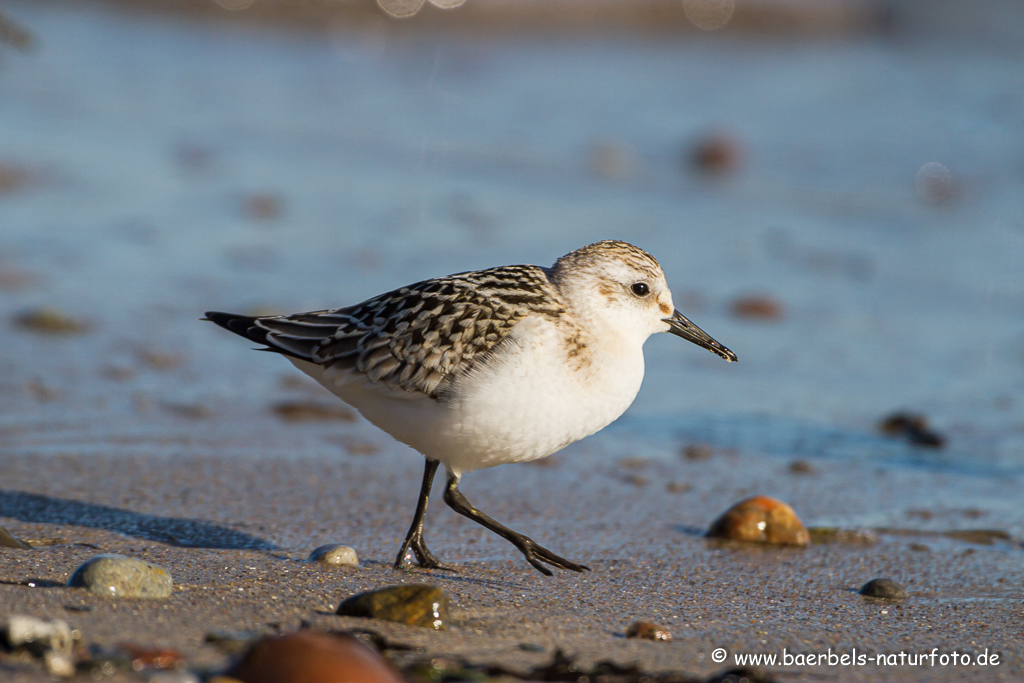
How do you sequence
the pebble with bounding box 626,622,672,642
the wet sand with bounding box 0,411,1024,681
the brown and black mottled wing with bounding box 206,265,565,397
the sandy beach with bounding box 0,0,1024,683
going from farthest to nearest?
the brown and black mottled wing with bounding box 206,265,565,397 → the sandy beach with bounding box 0,0,1024,683 → the pebble with bounding box 626,622,672,642 → the wet sand with bounding box 0,411,1024,681

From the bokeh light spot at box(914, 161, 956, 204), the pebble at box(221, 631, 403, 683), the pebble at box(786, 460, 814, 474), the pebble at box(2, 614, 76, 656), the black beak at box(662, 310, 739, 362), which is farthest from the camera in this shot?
the bokeh light spot at box(914, 161, 956, 204)

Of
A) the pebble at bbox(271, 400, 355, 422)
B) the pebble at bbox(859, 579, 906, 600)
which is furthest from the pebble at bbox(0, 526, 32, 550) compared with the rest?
the pebble at bbox(859, 579, 906, 600)

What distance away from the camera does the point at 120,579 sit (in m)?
3.08

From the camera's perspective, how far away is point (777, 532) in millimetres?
4172

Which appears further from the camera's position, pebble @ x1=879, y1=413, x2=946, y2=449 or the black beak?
pebble @ x1=879, y1=413, x2=946, y2=449

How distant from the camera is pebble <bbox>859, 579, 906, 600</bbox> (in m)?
3.67

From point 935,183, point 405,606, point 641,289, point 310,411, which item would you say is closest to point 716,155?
point 935,183

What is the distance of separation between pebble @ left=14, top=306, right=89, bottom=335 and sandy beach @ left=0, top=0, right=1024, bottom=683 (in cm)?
2

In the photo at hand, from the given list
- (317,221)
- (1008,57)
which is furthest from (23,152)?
(1008,57)

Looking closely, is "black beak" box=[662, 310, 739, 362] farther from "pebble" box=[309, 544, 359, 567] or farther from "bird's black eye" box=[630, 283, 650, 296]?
"pebble" box=[309, 544, 359, 567]

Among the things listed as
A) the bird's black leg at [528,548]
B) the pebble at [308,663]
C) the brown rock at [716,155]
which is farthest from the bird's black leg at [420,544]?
the brown rock at [716,155]

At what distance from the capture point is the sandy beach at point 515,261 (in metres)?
3.40

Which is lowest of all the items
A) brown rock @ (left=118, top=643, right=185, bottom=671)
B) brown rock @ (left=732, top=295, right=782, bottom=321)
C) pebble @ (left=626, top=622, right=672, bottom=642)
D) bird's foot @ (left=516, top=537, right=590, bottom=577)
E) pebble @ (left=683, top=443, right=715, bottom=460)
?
brown rock @ (left=118, top=643, right=185, bottom=671)

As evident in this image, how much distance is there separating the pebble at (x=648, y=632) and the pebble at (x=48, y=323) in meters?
3.78
